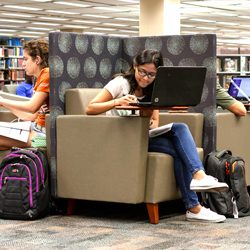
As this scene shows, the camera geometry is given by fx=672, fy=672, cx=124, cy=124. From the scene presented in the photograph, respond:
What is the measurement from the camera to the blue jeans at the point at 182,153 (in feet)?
13.2

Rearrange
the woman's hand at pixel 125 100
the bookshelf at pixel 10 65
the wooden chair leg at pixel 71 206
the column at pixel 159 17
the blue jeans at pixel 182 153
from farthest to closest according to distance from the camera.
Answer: the bookshelf at pixel 10 65, the column at pixel 159 17, the wooden chair leg at pixel 71 206, the blue jeans at pixel 182 153, the woman's hand at pixel 125 100

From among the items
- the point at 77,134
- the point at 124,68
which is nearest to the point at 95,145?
the point at 77,134

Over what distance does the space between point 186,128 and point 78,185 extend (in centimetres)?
77

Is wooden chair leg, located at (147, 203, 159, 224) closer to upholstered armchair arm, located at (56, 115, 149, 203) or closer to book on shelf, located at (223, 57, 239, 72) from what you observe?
upholstered armchair arm, located at (56, 115, 149, 203)

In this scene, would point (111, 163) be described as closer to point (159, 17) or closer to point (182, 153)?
point (182, 153)

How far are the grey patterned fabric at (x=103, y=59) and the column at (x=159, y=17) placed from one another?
23.1 ft

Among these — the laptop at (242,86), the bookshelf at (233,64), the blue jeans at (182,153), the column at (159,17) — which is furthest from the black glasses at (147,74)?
the column at (159,17)

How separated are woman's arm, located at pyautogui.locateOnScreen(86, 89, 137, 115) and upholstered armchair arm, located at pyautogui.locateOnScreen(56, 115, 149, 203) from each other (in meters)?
0.05

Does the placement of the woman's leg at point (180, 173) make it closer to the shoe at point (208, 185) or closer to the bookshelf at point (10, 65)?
the shoe at point (208, 185)

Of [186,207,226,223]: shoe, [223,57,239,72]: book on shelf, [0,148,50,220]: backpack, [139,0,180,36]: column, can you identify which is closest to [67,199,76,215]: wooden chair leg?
[0,148,50,220]: backpack

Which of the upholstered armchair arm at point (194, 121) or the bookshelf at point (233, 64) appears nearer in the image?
the upholstered armchair arm at point (194, 121)

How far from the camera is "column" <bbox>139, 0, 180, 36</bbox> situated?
468 inches

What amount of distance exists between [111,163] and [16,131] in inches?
29.6

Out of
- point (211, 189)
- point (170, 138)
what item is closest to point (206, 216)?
point (211, 189)
